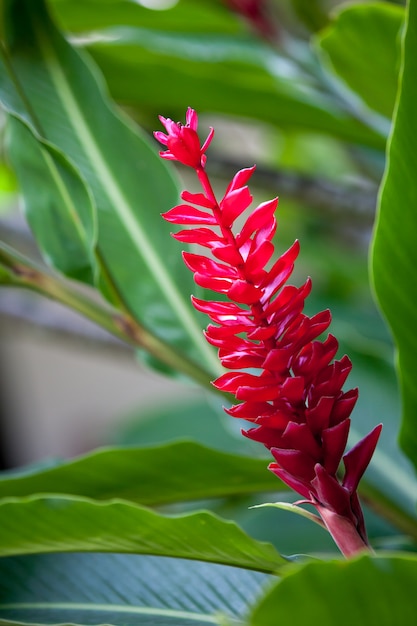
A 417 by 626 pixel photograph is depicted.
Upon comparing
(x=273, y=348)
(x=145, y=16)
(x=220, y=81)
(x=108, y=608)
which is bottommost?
(x=108, y=608)

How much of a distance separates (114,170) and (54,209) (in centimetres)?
6

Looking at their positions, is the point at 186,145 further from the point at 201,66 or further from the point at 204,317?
the point at 201,66

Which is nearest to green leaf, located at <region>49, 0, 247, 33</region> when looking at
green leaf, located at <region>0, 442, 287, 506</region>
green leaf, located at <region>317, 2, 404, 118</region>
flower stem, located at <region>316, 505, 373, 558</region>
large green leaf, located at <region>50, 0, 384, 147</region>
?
large green leaf, located at <region>50, 0, 384, 147</region>

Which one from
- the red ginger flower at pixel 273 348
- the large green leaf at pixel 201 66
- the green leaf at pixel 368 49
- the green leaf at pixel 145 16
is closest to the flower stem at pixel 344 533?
the red ginger flower at pixel 273 348

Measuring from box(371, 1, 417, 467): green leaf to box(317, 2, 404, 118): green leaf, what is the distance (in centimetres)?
19

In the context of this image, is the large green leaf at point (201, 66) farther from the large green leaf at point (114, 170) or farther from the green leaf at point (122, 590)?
the green leaf at point (122, 590)

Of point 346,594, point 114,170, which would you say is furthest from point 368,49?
point 346,594

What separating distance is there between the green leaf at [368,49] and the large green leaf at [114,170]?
16cm

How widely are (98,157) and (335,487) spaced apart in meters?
0.29

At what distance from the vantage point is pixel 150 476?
18.2 inches

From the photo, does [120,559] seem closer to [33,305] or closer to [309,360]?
[309,360]

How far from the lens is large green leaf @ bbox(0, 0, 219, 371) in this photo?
0.47 m

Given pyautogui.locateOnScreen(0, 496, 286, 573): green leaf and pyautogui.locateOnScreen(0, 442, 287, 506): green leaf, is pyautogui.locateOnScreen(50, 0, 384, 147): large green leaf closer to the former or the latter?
pyautogui.locateOnScreen(0, 442, 287, 506): green leaf

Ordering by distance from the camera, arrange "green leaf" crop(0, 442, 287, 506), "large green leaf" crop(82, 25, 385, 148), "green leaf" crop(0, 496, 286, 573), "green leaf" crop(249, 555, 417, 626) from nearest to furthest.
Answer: "green leaf" crop(249, 555, 417, 626) < "green leaf" crop(0, 496, 286, 573) < "green leaf" crop(0, 442, 287, 506) < "large green leaf" crop(82, 25, 385, 148)
